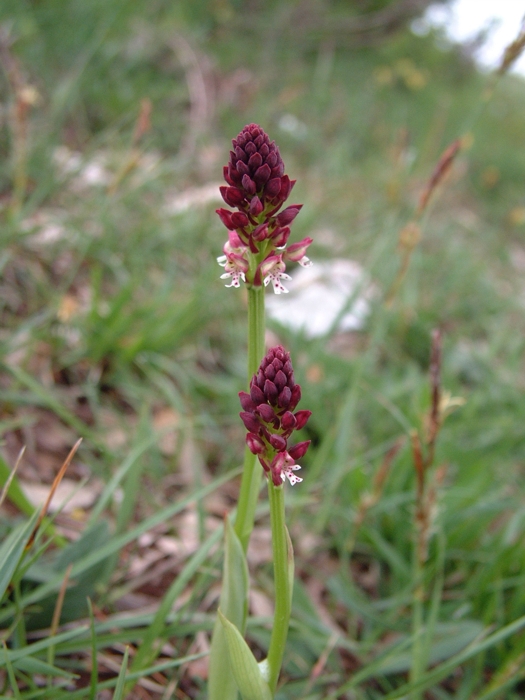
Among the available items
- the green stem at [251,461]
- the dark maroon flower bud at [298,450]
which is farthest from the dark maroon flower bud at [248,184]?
the dark maroon flower bud at [298,450]

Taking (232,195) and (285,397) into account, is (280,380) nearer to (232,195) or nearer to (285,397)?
(285,397)

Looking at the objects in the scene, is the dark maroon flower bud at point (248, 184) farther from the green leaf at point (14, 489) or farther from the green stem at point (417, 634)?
the green stem at point (417, 634)

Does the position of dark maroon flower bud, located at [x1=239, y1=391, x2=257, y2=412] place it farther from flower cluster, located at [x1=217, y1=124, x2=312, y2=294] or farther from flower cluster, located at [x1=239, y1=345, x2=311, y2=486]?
flower cluster, located at [x1=217, y1=124, x2=312, y2=294]

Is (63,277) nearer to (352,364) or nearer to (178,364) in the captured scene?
(178,364)

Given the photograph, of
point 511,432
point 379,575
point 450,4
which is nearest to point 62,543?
point 379,575

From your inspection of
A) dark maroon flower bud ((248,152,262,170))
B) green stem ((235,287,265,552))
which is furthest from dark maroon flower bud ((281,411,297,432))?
dark maroon flower bud ((248,152,262,170))

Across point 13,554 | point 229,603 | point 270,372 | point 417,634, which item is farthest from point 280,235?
point 417,634
